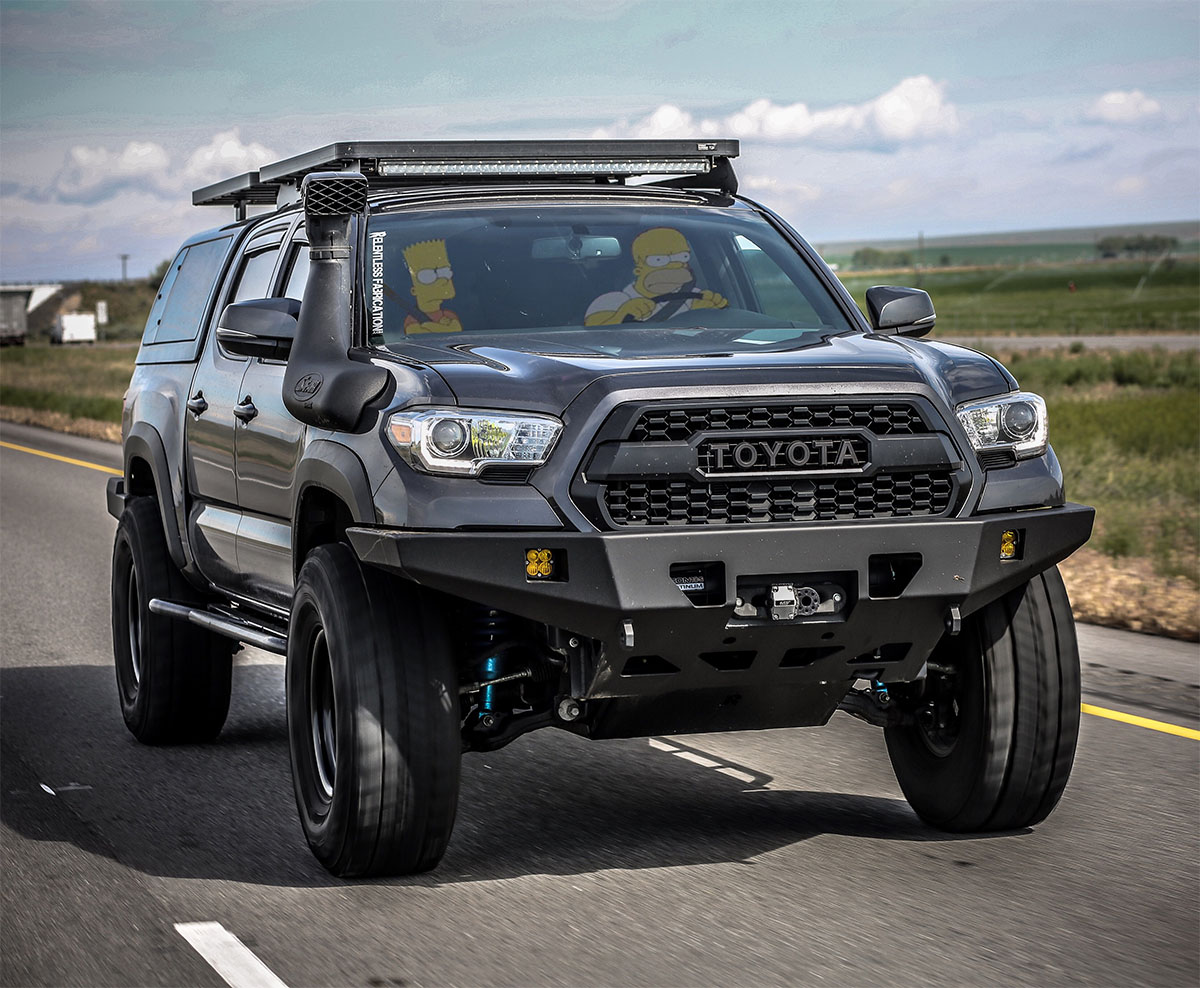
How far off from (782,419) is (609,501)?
1.85 ft

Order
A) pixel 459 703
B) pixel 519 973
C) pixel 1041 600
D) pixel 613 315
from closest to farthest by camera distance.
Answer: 1. pixel 519 973
2. pixel 459 703
3. pixel 1041 600
4. pixel 613 315

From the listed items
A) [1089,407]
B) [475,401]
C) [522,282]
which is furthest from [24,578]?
[1089,407]

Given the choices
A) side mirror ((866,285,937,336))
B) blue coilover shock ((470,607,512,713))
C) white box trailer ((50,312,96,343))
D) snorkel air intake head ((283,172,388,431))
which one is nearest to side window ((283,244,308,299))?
snorkel air intake head ((283,172,388,431))

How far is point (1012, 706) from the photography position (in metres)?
5.88

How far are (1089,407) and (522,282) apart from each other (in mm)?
24760

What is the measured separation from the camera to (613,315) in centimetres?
638

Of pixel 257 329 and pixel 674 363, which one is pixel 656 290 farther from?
pixel 257 329

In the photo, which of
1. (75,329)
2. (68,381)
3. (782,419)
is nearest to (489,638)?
(782,419)

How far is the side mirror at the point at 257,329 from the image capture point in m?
6.12

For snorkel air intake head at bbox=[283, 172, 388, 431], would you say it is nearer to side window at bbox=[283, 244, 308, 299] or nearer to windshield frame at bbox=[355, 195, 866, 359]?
windshield frame at bbox=[355, 195, 866, 359]

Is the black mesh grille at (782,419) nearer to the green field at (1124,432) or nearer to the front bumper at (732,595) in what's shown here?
the front bumper at (732,595)

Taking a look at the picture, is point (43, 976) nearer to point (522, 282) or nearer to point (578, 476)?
point (578, 476)

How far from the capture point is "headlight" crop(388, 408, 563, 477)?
17.0 ft

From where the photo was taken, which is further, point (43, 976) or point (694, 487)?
point (694, 487)
